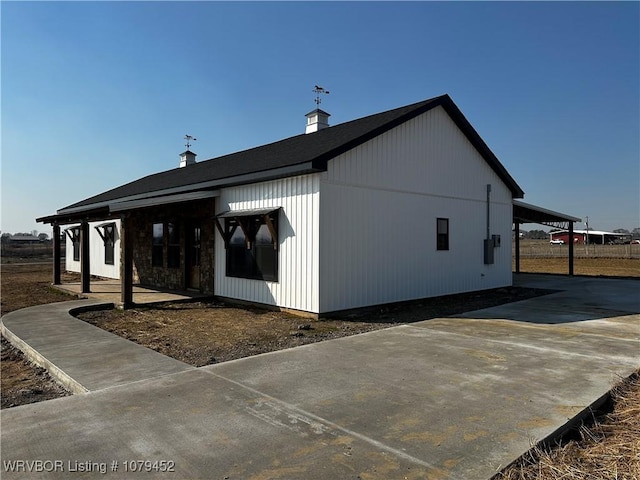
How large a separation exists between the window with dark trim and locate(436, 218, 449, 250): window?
13244 mm

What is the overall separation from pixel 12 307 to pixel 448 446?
11883 mm

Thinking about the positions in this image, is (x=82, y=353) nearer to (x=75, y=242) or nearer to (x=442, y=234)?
(x=442, y=234)

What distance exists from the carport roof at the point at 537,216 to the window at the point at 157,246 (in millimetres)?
12552

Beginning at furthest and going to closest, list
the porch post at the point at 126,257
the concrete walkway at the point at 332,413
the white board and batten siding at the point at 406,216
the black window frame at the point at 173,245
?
the black window frame at the point at 173,245 → the porch post at the point at 126,257 → the white board and batten siding at the point at 406,216 → the concrete walkway at the point at 332,413

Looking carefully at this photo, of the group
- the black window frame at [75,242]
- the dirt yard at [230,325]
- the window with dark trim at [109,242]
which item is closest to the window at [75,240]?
the black window frame at [75,242]

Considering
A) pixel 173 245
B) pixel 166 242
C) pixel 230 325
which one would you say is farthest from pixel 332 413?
pixel 166 242

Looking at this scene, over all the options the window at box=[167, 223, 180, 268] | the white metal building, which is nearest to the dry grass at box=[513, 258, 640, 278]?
the white metal building

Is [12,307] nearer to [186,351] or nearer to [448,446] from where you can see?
[186,351]

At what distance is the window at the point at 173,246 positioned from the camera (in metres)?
13.5

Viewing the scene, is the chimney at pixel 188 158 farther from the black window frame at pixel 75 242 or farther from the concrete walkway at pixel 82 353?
the concrete walkway at pixel 82 353

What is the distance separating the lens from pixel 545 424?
357 centimetres

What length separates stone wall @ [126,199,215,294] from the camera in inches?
476

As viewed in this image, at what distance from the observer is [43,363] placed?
5.82 metres

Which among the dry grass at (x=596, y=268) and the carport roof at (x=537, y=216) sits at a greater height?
the carport roof at (x=537, y=216)
